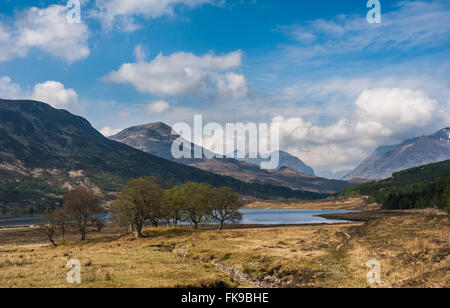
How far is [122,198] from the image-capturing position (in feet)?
298

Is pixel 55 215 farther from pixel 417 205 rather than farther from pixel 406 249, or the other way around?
pixel 417 205

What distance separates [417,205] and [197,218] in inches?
5174

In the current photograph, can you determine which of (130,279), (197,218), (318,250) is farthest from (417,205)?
(130,279)

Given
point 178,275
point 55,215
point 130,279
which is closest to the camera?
point 130,279

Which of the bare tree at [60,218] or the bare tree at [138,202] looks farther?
the bare tree at [60,218]

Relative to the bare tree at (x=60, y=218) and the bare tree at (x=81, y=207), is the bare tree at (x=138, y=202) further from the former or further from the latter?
the bare tree at (x=60, y=218)

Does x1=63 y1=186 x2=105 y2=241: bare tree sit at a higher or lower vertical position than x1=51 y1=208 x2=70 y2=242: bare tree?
higher

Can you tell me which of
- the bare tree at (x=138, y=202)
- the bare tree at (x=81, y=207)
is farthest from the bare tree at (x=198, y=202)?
the bare tree at (x=81, y=207)

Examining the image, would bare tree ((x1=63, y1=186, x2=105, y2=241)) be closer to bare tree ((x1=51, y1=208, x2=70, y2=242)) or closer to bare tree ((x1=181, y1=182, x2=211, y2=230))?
bare tree ((x1=51, y1=208, x2=70, y2=242))

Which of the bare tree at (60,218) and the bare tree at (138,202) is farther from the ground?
the bare tree at (138,202)
